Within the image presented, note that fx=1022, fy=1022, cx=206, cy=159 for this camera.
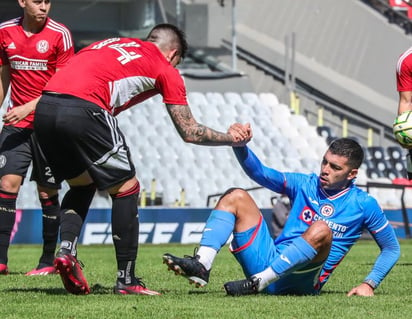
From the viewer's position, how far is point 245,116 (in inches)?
973

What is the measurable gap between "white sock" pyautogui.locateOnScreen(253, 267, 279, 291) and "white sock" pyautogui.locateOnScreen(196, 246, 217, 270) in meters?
0.34

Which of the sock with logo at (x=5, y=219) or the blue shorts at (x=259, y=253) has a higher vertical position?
the blue shorts at (x=259, y=253)

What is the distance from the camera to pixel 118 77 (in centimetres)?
642

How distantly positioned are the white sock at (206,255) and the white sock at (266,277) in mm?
341

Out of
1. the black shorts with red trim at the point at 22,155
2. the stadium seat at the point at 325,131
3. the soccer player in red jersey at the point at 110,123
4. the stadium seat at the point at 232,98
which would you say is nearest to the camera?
the soccer player in red jersey at the point at 110,123

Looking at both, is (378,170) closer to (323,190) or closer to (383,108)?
(383,108)

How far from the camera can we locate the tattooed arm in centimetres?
645

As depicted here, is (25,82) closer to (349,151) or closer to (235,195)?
(235,195)

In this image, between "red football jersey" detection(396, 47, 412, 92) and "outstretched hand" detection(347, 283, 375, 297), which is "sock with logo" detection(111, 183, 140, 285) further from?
"red football jersey" detection(396, 47, 412, 92)

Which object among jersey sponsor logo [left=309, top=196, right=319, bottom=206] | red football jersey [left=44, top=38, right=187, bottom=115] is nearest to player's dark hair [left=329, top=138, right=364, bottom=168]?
jersey sponsor logo [left=309, top=196, right=319, bottom=206]

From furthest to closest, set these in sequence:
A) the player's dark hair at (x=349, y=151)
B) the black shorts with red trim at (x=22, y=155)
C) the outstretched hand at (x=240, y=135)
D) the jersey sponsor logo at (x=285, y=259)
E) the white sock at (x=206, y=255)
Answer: the black shorts with red trim at (x=22, y=155), the player's dark hair at (x=349, y=151), the outstretched hand at (x=240, y=135), the jersey sponsor logo at (x=285, y=259), the white sock at (x=206, y=255)

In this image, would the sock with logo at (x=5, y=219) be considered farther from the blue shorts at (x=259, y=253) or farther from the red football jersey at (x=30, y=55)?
the blue shorts at (x=259, y=253)

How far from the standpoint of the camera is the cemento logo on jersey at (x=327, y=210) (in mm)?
6570

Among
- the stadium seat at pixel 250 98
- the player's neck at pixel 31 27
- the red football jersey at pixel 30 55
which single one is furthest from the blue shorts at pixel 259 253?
the stadium seat at pixel 250 98
